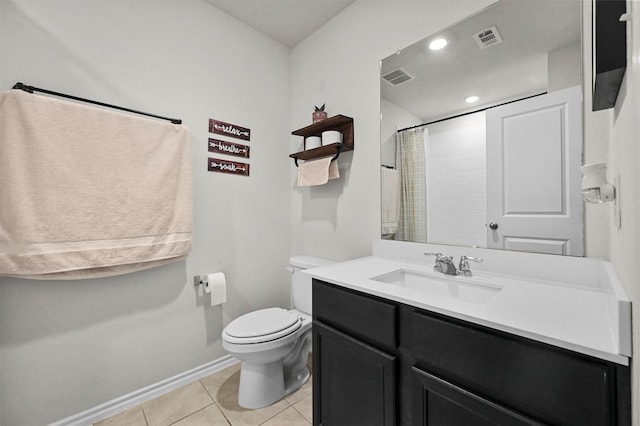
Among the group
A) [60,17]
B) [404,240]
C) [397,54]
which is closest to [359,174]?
[404,240]

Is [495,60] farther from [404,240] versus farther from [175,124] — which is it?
[175,124]

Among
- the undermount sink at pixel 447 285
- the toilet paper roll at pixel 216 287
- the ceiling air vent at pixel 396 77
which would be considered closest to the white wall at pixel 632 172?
the undermount sink at pixel 447 285

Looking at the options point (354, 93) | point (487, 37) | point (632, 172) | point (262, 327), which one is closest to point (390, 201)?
point (354, 93)

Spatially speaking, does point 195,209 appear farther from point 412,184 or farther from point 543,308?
point 543,308

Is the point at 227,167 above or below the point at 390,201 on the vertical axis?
above

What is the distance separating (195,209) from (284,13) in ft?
5.17

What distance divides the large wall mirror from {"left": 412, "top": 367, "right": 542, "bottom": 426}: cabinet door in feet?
2.41

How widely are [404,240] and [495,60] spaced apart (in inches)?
39.5

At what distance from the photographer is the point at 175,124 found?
1739mm

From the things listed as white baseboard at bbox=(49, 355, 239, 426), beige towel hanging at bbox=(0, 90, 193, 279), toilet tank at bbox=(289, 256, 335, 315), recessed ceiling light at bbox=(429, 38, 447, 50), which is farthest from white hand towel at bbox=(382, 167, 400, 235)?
white baseboard at bbox=(49, 355, 239, 426)

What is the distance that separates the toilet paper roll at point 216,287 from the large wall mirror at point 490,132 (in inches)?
44.7

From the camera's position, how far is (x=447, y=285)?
48.6 inches

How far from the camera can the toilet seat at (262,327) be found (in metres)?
1.50

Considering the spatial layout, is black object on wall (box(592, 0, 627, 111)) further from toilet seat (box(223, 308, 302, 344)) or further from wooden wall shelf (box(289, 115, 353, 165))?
toilet seat (box(223, 308, 302, 344))
